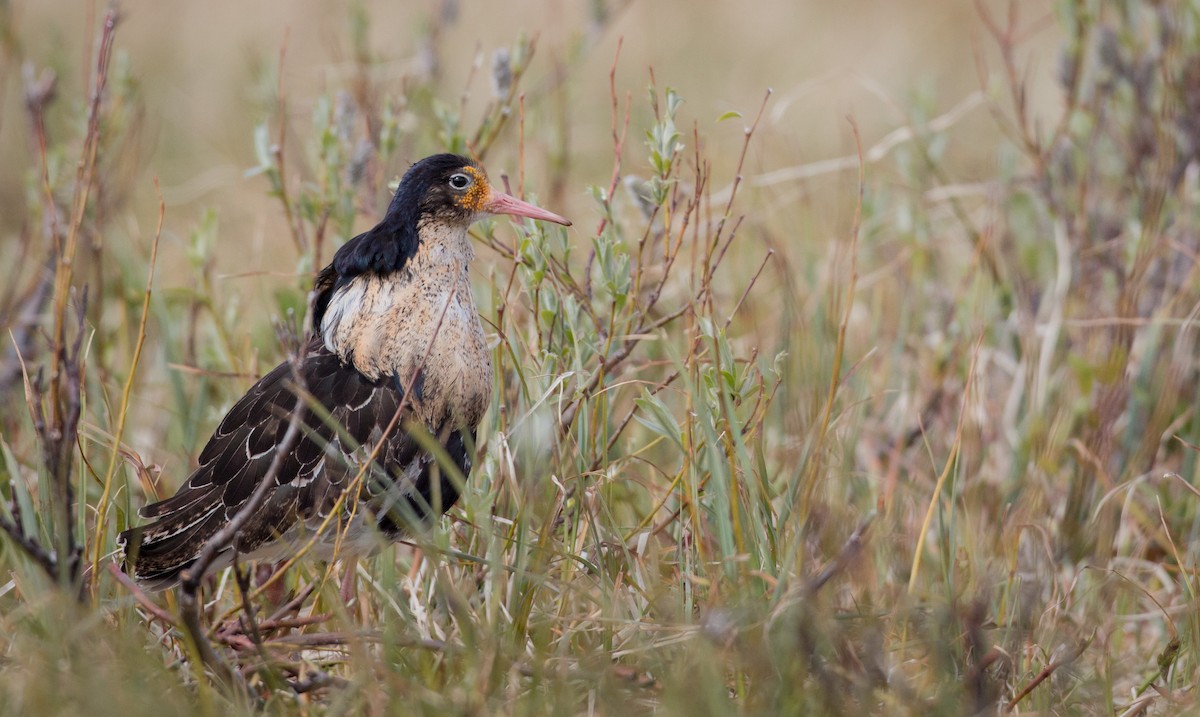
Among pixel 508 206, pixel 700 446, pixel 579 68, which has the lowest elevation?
pixel 700 446

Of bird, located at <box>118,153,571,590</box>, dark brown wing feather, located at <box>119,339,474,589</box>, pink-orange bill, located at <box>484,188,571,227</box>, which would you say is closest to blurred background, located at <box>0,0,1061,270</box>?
A: pink-orange bill, located at <box>484,188,571,227</box>

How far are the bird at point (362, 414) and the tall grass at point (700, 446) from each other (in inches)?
4.3

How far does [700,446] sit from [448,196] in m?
0.89

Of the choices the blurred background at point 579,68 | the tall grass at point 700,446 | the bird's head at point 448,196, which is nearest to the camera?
the tall grass at point 700,446

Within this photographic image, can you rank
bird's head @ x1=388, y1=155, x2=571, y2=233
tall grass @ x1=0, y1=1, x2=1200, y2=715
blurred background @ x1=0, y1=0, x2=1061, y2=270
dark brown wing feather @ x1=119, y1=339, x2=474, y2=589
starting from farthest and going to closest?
blurred background @ x1=0, y1=0, x2=1061, y2=270 < bird's head @ x1=388, y1=155, x2=571, y2=233 < dark brown wing feather @ x1=119, y1=339, x2=474, y2=589 < tall grass @ x1=0, y1=1, x2=1200, y2=715

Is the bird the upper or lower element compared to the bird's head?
lower

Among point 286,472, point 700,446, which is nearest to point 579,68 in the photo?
point 700,446

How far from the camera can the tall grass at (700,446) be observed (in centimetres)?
252

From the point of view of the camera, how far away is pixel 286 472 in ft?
9.97

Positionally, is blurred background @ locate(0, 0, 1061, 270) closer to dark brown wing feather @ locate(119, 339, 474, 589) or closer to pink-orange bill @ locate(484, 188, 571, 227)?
pink-orange bill @ locate(484, 188, 571, 227)

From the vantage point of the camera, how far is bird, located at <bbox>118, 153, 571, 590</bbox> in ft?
9.92

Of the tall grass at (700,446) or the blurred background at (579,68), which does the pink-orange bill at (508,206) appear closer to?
the tall grass at (700,446)

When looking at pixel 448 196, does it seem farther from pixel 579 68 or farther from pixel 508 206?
pixel 579 68

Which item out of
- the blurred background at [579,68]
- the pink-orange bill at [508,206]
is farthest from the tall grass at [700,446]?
the blurred background at [579,68]
